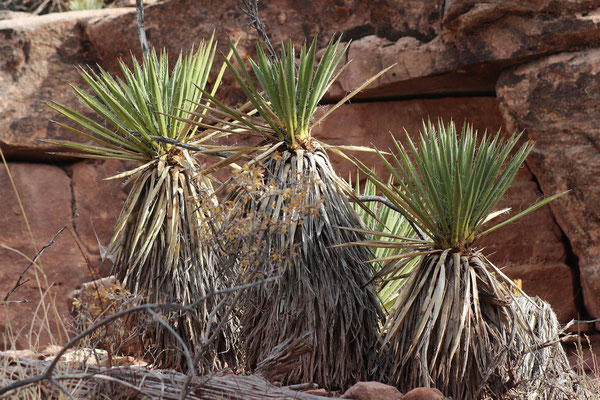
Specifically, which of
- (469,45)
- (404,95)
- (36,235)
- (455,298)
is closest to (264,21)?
(404,95)

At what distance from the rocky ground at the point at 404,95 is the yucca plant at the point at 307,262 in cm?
179

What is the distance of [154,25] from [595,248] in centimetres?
403

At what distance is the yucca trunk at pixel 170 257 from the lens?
391 cm

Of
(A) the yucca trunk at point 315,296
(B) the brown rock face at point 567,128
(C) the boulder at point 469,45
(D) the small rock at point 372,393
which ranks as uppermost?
(C) the boulder at point 469,45

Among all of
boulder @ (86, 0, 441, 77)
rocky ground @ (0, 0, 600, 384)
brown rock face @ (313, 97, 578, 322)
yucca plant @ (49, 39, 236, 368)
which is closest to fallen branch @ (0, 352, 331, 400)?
yucca plant @ (49, 39, 236, 368)

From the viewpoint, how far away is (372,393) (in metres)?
2.89

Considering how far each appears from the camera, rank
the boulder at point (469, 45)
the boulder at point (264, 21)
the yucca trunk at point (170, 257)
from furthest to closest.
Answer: the boulder at point (264, 21) → the boulder at point (469, 45) → the yucca trunk at point (170, 257)

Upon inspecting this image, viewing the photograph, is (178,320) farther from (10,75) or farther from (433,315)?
(10,75)

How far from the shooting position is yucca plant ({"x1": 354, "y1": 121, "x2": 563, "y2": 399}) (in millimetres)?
3305

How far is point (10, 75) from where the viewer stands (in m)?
6.43

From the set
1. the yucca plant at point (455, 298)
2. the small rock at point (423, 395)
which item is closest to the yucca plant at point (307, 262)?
the yucca plant at point (455, 298)

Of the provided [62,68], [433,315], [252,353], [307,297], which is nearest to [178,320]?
[252,353]

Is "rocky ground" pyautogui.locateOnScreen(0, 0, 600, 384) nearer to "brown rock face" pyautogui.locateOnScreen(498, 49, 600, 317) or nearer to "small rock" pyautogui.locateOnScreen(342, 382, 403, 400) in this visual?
"brown rock face" pyautogui.locateOnScreen(498, 49, 600, 317)

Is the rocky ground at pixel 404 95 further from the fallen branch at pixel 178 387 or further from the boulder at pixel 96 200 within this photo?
the fallen branch at pixel 178 387
